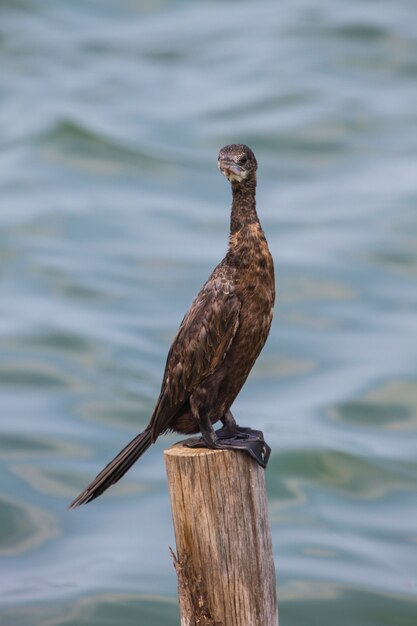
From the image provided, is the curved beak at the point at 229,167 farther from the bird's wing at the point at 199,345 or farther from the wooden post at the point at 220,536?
the wooden post at the point at 220,536

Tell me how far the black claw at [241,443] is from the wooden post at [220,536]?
3 cm

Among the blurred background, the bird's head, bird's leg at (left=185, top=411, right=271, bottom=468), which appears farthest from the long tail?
the blurred background

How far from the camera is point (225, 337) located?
5.43 m

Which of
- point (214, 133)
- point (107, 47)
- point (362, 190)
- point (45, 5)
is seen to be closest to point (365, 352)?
point (362, 190)

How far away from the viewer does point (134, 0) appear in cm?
2584

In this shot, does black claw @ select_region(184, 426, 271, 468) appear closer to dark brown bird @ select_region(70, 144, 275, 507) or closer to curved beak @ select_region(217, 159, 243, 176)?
dark brown bird @ select_region(70, 144, 275, 507)

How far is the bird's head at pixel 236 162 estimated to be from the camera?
17.4 ft

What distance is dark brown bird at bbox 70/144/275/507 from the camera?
5395mm

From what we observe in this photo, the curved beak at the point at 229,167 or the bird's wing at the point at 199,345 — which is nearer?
the curved beak at the point at 229,167

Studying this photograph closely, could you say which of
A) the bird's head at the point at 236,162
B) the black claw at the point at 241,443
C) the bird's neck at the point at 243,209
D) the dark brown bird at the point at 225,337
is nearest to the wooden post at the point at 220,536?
the black claw at the point at 241,443

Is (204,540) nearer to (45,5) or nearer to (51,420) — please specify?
(51,420)

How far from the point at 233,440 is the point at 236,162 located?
1.10 meters

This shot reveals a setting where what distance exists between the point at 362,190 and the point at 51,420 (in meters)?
7.49

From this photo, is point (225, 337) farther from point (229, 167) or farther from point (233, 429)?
point (229, 167)
